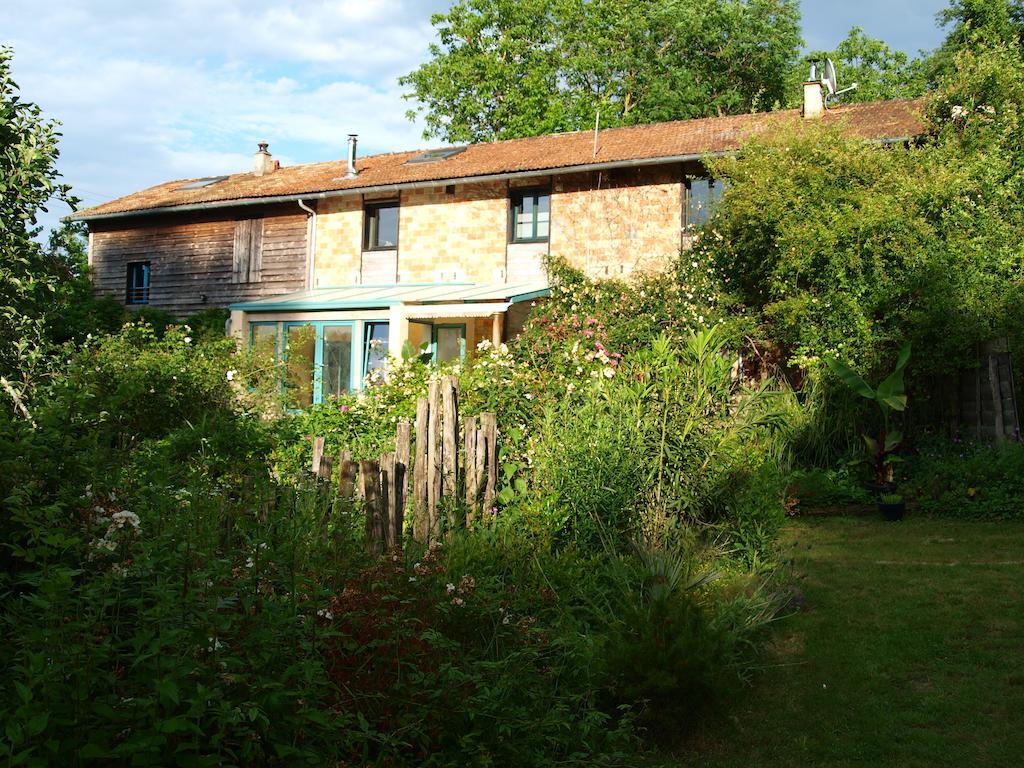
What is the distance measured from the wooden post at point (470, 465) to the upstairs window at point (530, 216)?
14.3m

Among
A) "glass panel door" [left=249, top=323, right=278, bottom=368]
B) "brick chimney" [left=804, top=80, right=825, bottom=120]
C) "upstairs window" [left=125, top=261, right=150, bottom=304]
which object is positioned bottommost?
"glass panel door" [left=249, top=323, right=278, bottom=368]

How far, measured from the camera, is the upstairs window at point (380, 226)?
2294cm

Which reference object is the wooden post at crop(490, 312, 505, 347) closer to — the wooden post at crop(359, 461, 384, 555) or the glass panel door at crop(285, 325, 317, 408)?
the glass panel door at crop(285, 325, 317, 408)

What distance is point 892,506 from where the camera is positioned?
11.3 m

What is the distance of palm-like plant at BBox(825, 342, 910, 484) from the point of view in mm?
12195

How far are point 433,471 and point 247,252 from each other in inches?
764

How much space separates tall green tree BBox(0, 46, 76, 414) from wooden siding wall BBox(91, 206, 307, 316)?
1733cm

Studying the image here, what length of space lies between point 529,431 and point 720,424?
171cm

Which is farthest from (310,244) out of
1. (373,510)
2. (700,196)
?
(373,510)

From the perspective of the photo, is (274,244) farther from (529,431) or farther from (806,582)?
(806,582)

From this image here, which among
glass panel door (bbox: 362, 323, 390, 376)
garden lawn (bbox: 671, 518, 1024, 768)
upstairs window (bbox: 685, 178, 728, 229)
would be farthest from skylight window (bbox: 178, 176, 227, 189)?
garden lawn (bbox: 671, 518, 1024, 768)

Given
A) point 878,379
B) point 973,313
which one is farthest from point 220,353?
point 973,313

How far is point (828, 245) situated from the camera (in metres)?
13.8

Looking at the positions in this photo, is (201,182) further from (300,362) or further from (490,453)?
(490,453)
